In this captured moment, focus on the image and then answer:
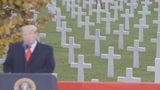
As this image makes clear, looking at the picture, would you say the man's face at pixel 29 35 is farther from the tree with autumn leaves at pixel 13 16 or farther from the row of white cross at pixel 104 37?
the row of white cross at pixel 104 37

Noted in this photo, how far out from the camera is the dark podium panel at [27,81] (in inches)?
333

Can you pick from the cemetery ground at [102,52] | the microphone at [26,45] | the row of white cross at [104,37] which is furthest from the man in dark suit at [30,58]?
the cemetery ground at [102,52]

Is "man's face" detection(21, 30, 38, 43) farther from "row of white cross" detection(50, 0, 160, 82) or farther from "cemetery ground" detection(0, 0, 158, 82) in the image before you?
"cemetery ground" detection(0, 0, 158, 82)

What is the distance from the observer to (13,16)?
32.6ft

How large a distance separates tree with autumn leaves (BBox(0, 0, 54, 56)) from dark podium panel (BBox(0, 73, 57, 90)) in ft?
3.62

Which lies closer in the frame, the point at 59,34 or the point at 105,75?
the point at 105,75

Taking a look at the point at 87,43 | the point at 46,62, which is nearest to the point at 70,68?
the point at 87,43

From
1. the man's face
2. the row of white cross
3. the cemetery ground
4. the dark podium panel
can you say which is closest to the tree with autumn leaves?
the man's face

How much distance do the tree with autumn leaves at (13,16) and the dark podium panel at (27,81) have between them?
3.62ft

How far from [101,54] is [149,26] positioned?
5.40 m

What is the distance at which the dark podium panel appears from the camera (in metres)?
8.47

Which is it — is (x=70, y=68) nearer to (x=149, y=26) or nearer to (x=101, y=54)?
(x=101, y=54)

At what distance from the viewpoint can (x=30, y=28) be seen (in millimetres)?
8750

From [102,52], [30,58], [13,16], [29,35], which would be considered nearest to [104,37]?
[102,52]
